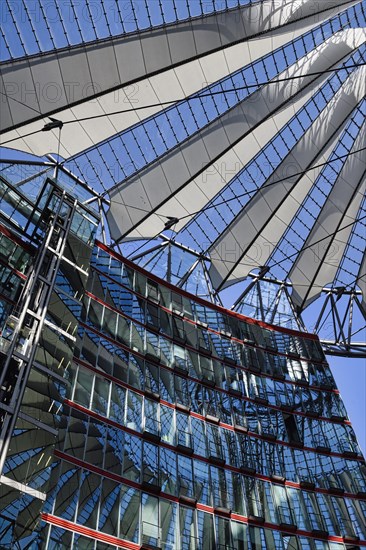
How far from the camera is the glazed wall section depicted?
86.4 feet

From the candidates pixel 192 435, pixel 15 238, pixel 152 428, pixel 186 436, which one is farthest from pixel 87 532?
pixel 15 238

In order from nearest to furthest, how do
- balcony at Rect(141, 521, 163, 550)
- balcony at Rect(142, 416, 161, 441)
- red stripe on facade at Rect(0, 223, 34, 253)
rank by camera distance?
balcony at Rect(141, 521, 163, 550) < red stripe on facade at Rect(0, 223, 34, 253) < balcony at Rect(142, 416, 161, 441)

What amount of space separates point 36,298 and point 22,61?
9838mm

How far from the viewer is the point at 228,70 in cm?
3089

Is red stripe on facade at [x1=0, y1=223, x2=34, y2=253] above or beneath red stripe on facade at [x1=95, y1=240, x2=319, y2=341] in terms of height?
beneath

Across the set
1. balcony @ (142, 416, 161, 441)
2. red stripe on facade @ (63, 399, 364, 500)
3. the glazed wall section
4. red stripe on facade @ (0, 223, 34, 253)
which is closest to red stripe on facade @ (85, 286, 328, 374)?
the glazed wall section

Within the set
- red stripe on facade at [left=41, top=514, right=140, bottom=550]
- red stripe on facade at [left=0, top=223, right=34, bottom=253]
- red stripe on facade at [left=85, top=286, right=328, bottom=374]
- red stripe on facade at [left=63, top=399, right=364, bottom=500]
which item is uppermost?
red stripe on facade at [left=85, top=286, right=328, bottom=374]

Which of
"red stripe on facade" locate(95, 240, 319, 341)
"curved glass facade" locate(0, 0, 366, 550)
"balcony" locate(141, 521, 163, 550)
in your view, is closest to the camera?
"curved glass facade" locate(0, 0, 366, 550)

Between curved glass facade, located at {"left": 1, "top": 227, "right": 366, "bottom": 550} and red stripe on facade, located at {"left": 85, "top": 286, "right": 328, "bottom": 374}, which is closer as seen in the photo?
curved glass facade, located at {"left": 1, "top": 227, "right": 366, "bottom": 550}

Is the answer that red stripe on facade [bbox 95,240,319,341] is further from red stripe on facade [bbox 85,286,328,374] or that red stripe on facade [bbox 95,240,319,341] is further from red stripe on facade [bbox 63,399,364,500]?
red stripe on facade [bbox 63,399,364,500]

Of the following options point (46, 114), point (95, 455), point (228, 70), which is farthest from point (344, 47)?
point (95, 455)

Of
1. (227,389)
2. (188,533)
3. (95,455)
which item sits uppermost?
(227,389)

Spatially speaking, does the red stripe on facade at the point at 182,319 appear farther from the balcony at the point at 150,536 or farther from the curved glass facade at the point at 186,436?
the balcony at the point at 150,536

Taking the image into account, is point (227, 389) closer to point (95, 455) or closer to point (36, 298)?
point (95, 455)
